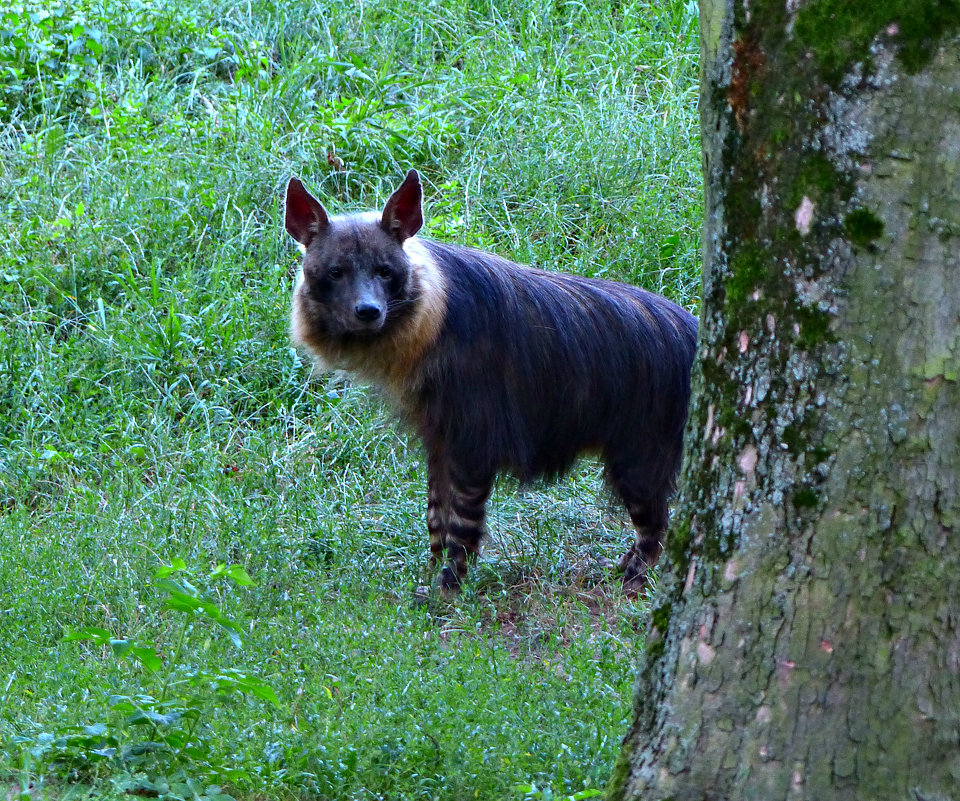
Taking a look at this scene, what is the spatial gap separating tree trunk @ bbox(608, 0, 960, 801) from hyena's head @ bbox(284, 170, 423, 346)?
2.98 m

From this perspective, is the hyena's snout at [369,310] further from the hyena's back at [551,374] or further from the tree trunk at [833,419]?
the tree trunk at [833,419]

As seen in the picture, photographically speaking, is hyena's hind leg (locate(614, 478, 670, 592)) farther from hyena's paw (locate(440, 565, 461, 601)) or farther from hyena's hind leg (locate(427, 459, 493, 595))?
hyena's paw (locate(440, 565, 461, 601))

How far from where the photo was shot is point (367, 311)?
5555 millimetres

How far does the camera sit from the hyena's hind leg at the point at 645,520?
241 inches

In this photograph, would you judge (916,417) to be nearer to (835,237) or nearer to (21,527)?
(835,237)

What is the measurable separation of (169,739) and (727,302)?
192 cm

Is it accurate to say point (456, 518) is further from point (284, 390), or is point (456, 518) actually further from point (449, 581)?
point (284, 390)

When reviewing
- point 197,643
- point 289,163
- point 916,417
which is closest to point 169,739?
point 197,643

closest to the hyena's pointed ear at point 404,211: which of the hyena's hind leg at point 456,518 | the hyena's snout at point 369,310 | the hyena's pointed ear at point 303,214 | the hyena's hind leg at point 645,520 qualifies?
the hyena's pointed ear at point 303,214

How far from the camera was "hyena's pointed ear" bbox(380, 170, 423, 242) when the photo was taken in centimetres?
574

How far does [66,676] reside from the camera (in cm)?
402

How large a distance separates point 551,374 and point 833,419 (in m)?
3.29

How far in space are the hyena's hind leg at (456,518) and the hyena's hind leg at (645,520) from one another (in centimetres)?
73

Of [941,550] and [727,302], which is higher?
[727,302]
